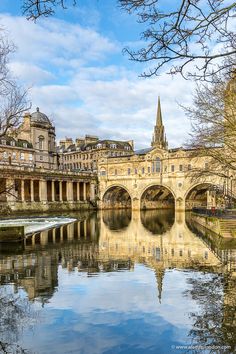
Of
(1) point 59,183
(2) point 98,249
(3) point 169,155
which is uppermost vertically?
(3) point 169,155

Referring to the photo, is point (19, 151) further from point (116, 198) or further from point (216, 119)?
point (216, 119)

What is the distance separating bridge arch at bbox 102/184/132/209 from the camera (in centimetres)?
7719

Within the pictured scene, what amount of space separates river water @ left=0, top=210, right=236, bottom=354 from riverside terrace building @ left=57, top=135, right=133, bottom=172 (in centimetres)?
7848

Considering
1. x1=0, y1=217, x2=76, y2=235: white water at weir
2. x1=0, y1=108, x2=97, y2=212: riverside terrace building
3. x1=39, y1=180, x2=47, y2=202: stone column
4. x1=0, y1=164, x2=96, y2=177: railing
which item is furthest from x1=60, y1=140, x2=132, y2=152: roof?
x1=0, y1=217, x2=76, y2=235: white water at weir

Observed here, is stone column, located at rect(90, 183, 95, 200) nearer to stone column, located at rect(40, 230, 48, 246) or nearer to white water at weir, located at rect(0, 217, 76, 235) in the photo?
white water at weir, located at rect(0, 217, 76, 235)

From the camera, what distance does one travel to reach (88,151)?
101375 millimetres

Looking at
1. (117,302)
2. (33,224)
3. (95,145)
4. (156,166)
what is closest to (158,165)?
(156,166)

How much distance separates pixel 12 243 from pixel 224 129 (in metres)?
14.8

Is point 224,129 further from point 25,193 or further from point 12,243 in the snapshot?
point 25,193

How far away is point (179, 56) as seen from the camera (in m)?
5.94

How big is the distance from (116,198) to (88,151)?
24.9 m

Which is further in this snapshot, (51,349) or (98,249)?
(98,249)

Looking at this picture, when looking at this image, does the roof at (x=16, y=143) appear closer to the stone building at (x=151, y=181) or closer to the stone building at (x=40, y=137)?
the stone building at (x=40, y=137)

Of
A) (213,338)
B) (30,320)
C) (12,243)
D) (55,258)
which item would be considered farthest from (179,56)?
(12,243)
